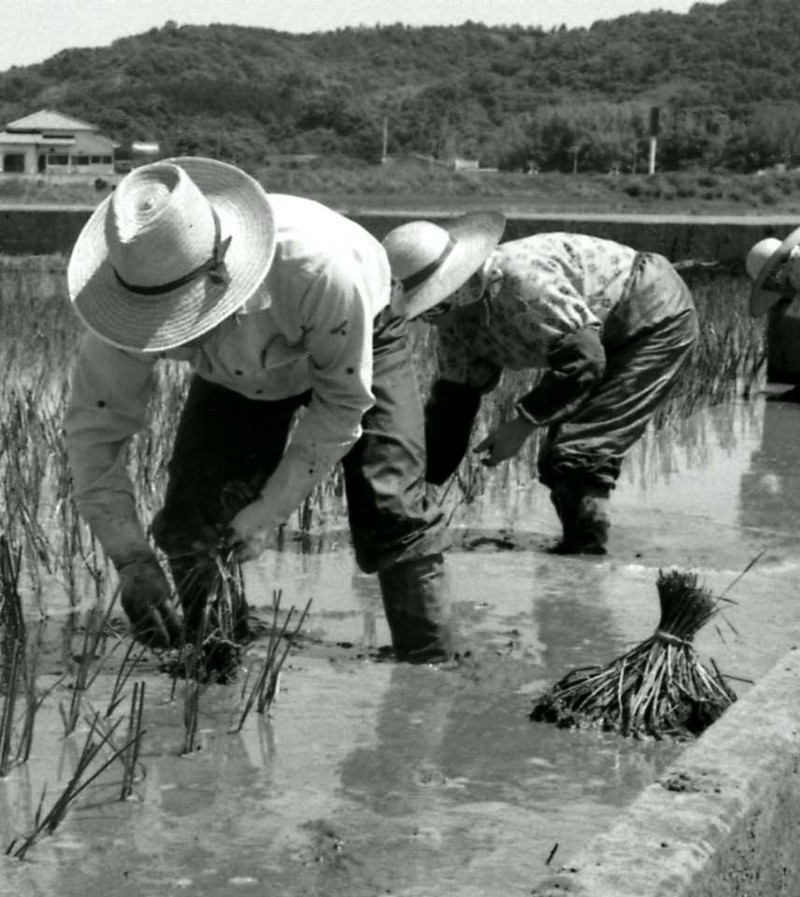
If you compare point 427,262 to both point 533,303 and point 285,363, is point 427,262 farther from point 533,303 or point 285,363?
point 285,363

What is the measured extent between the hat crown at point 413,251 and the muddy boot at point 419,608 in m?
1.06

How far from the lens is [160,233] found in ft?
11.1

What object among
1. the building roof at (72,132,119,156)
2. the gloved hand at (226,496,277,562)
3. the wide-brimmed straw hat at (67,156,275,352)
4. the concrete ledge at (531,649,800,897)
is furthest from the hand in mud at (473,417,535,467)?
the building roof at (72,132,119,156)

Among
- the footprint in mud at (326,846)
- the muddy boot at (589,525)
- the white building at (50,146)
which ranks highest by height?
the footprint in mud at (326,846)

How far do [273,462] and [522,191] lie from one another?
57.3 meters

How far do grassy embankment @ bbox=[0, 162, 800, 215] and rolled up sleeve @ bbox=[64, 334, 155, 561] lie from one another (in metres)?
35.9

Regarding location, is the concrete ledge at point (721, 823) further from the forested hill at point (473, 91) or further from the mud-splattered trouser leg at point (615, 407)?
the forested hill at point (473, 91)

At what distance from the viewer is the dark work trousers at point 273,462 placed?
4164mm

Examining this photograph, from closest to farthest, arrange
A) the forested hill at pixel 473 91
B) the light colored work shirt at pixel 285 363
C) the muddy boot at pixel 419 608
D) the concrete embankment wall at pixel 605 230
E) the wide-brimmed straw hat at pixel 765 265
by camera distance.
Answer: the light colored work shirt at pixel 285 363, the muddy boot at pixel 419 608, the wide-brimmed straw hat at pixel 765 265, the concrete embankment wall at pixel 605 230, the forested hill at pixel 473 91

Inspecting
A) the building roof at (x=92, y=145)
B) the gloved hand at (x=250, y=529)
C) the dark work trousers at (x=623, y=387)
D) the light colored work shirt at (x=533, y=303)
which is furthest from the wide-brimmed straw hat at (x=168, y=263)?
the building roof at (x=92, y=145)

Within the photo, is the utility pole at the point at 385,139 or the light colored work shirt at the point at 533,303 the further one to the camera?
the utility pole at the point at 385,139

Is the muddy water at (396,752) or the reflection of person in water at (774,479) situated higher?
the muddy water at (396,752)

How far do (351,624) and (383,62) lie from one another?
417ft

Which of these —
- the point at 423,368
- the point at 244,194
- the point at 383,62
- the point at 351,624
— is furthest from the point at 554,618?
the point at 383,62
